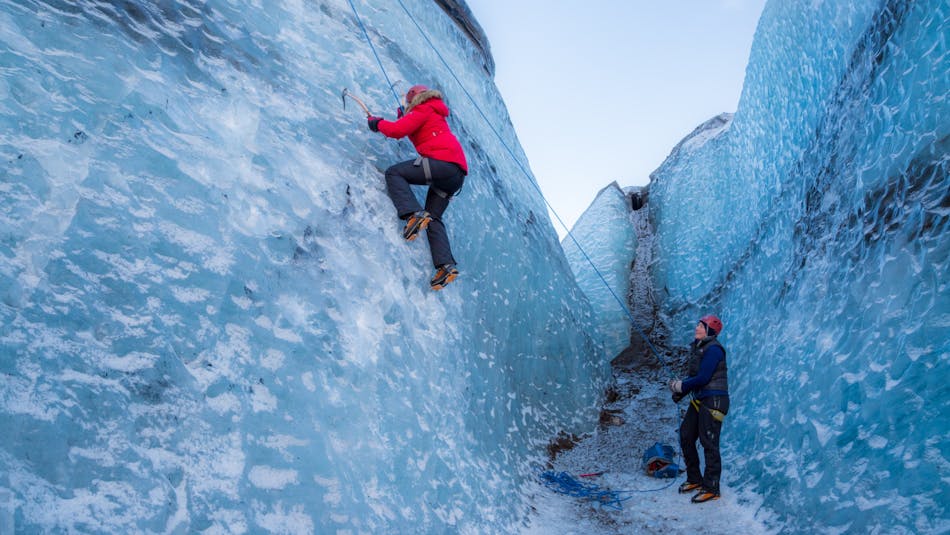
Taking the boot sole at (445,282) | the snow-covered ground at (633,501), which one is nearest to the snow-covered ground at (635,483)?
the snow-covered ground at (633,501)

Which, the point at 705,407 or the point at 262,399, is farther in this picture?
the point at 705,407

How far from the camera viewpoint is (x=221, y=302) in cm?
250

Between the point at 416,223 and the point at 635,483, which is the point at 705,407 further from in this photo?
the point at 416,223

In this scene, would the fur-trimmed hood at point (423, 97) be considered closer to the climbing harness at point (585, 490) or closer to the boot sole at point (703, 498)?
the climbing harness at point (585, 490)

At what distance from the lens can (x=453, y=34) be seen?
7.13 m

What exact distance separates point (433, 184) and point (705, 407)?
7.69 ft

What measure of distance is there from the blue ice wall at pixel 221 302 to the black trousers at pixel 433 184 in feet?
0.42

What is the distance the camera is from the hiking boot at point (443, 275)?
11.9ft

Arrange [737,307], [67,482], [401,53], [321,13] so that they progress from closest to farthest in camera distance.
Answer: [67,482], [321,13], [401,53], [737,307]

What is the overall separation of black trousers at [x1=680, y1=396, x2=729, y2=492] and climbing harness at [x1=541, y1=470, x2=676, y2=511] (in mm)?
310

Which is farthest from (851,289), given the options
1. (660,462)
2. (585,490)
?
(585,490)

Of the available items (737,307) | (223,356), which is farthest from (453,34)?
(223,356)

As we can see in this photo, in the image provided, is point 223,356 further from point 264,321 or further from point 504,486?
point 504,486

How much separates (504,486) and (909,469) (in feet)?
7.11
